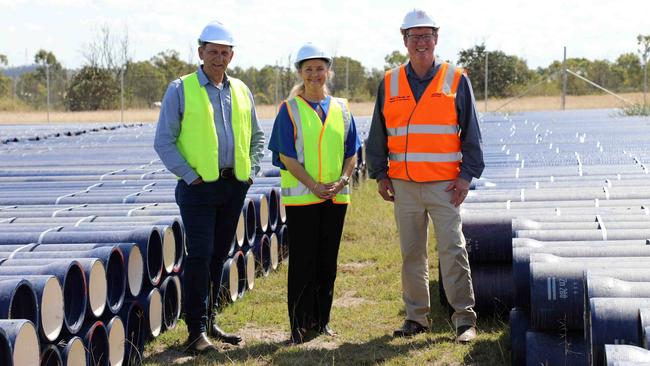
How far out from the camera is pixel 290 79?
37531 millimetres

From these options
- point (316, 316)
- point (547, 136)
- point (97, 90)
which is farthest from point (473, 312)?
point (97, 90)

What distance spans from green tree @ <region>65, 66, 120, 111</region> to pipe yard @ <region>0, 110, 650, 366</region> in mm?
30474

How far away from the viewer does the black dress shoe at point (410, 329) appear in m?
6.67

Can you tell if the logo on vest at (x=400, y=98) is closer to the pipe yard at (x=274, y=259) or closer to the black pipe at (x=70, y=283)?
the pipe yard at (x=274, y=259)

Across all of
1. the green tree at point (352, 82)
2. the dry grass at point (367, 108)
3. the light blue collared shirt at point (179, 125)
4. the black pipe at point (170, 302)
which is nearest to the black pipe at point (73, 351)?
the light blue collared shirt at point (179, 125)

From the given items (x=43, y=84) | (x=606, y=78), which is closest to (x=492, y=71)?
(x=606, y=78)

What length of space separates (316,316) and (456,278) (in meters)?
1.05

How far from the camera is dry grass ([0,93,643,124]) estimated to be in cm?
3569

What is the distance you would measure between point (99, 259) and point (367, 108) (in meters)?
30.8

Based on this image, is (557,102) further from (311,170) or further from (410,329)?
(311,170)

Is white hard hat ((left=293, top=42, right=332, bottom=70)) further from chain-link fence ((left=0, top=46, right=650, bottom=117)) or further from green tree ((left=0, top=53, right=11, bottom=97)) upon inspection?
green tree ((left=0, top=53, right=11, bottom=97))

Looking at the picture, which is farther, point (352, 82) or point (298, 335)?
point (352, 82)

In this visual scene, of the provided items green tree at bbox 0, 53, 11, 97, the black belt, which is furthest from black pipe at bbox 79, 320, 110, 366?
green tree at bbox 0, 53, 11, 97

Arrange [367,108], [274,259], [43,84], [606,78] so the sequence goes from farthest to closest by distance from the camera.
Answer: [43,84], [606,78], [367,108], [274,259]
